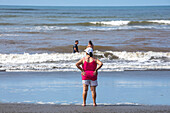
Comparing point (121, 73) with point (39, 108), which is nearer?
point (39, 108)

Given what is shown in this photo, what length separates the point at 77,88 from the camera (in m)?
8.45

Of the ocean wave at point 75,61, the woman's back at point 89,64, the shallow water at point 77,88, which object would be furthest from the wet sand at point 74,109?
the ocean wave at point 75,61

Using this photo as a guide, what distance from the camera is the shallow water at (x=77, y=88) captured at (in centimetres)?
725

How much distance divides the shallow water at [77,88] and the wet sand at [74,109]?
53 centimetres

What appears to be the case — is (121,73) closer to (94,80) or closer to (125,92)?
(125,92)

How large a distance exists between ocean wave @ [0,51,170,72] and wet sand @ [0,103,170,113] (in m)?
5.49

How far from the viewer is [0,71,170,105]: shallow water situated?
23.8ft

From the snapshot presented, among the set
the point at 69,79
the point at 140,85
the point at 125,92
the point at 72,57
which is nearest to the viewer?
the point at 125,92

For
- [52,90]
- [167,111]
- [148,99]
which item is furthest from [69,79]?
[167,111]

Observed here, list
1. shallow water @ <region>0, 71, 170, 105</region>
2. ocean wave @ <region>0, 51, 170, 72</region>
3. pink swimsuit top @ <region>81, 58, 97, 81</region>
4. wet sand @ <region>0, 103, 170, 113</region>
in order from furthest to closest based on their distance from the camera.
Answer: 1. ocean wave @ <region>0, 51, 170, 72</region>
2. shallow water @ <region>0, 71, 170, 105</region>
3. pink swimsuit top @ <region>81, 58, 97, 81</region>
4. wet sand @ <region>0, 103, 170, 113</region>

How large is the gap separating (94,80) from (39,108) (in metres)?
1.27

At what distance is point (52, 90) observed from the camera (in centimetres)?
820

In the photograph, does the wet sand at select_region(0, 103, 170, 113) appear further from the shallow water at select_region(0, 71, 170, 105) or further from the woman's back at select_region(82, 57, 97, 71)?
the woman's back at select_region(82, 57, 97, 71)

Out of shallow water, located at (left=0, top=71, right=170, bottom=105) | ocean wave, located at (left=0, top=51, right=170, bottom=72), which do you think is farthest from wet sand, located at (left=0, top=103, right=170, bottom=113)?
ocean wave, located at (left=0, top=51, right=170, bottom=72)
